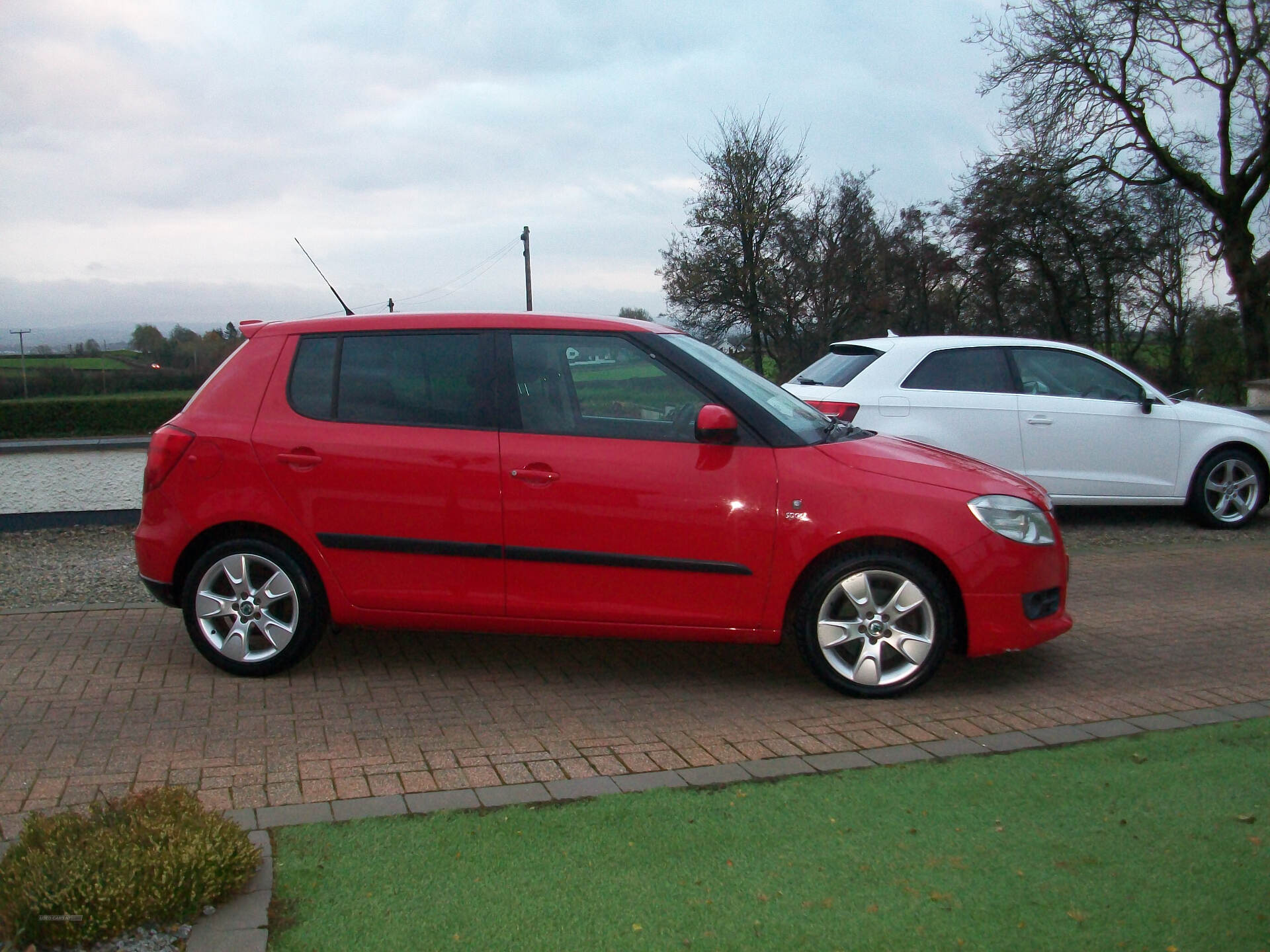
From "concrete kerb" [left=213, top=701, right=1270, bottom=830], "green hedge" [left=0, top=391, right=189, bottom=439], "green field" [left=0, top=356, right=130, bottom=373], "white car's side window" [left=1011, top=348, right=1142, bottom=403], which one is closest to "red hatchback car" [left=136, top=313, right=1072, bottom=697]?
"concrete kerb" [left=213, top=701, right=1270, bottom=830]

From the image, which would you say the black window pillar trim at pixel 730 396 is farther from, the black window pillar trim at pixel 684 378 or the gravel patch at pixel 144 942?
the gravel patch at pixel 144 942

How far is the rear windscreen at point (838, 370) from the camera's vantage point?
971 cm

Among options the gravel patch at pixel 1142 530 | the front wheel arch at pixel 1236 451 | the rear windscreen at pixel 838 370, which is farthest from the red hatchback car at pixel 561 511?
the front wheel arch at pixel 1236 451

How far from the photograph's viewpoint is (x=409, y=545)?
5.36 meters

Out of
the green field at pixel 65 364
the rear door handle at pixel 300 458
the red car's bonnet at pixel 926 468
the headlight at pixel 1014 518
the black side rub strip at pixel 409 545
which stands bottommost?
the black side rub strip at pixel 409 545

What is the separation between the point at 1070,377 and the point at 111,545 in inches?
316

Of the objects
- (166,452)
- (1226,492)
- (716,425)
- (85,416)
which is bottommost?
(1226,492)

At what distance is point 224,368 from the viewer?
5680mm

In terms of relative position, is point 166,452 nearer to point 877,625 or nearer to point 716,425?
point 716,425

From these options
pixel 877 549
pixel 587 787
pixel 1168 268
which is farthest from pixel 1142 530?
pixel 1168 268

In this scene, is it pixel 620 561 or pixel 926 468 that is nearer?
pixel 620 561

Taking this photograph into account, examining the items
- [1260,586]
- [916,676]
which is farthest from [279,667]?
[1260,586]

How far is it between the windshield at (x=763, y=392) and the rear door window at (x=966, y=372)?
390 cm

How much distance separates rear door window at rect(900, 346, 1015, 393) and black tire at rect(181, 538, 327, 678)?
569 cm
